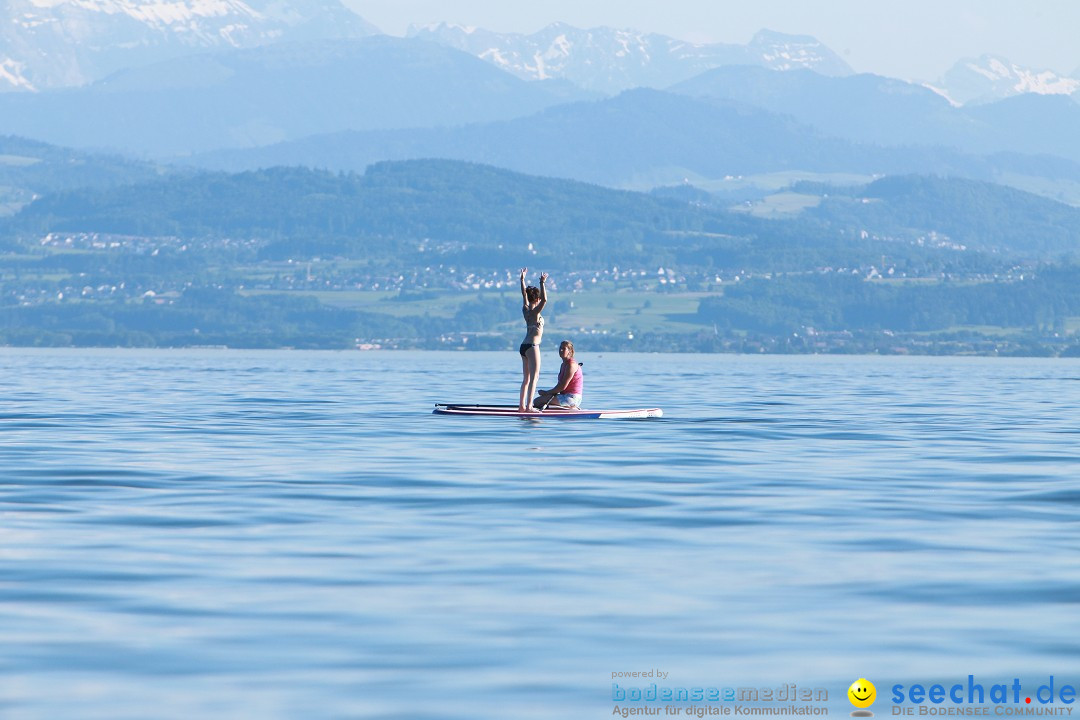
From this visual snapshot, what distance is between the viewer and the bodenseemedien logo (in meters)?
11.7

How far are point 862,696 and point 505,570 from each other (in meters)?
5.49

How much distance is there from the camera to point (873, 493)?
24.5 metres

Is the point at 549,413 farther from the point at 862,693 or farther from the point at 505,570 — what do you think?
the point at 862,693

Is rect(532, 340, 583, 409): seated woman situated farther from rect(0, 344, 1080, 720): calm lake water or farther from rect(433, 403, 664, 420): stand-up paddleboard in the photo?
rect(0, 344, 1080, 720): calm lake water

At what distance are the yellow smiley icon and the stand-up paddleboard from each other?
2612 cm

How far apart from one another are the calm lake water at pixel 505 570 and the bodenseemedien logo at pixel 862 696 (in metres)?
0.09

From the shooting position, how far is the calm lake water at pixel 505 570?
12.5 metres

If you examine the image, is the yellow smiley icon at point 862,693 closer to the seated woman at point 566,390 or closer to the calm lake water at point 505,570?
the calm lake water at point 505,570

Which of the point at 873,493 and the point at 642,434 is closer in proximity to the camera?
the point at 873,493

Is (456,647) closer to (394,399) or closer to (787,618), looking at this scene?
(787,618)

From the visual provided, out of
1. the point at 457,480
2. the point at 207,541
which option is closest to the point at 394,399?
the point at 457,480

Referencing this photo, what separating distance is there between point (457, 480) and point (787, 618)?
1184 centimetres

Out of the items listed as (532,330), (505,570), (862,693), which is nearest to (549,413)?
(532,330)

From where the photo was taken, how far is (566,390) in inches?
1549
